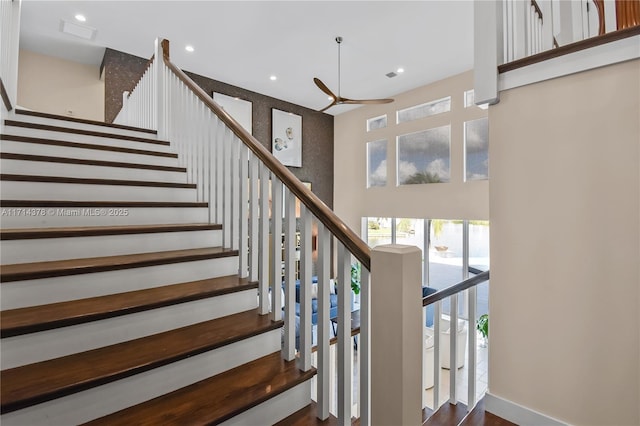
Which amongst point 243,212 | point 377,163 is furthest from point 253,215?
point 377,163

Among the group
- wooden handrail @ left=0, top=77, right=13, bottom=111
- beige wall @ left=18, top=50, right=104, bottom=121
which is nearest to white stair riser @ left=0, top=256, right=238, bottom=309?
wooden handrail @ left=0, top=77, right=13, bottom=111

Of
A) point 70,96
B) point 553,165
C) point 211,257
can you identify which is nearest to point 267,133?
point 70,96

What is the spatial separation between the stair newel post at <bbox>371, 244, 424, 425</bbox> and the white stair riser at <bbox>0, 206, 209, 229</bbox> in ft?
5.49

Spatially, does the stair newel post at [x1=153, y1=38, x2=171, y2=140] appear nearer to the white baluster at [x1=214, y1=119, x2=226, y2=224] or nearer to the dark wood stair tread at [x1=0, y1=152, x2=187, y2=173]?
the dark wood stair tread at [x1=0, y1=152, x2=187, y2=173]

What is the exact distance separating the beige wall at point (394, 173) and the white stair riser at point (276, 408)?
4.87 metres

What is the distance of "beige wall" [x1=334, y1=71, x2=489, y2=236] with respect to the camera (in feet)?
18.5

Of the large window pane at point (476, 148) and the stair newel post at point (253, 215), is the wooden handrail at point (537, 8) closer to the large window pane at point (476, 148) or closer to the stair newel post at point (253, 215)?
the stair newel post at point (253, 215)

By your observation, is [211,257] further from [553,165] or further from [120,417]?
[553,165]

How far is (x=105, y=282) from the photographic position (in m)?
1.53

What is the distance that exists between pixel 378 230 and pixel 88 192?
612cm

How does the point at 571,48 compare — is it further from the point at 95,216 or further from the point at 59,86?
the point at 59,86

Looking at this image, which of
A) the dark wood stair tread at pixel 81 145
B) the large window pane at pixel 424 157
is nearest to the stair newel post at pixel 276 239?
the dark wood stair tread at pixel 81 145

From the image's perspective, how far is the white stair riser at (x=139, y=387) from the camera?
104cm

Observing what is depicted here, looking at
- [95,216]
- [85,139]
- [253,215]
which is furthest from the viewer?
[85,139]
